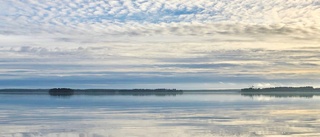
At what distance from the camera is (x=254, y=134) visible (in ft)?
87.8

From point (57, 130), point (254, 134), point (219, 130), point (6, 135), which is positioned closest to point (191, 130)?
point (219, 130)

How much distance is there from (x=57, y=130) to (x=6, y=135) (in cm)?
336

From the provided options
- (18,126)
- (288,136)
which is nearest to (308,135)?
(288,136)

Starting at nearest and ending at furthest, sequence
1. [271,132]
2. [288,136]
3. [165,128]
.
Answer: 1. [288,136]
2. [271,132]
3. [165,128]

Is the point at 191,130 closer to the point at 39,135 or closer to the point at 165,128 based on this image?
the point at 165,128

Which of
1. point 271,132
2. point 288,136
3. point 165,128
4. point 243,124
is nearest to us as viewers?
point 288,136

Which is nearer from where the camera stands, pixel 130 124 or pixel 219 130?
pixel 219 130

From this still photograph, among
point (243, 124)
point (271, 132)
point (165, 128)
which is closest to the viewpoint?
point (271, 132)

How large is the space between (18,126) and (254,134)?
45.7 feet

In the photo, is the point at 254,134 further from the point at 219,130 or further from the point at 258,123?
the point at 258,123

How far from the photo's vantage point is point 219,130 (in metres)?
29.0

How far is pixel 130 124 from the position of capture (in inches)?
1282

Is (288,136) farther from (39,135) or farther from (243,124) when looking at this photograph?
(39,135)

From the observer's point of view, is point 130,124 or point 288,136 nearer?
point 288,136
